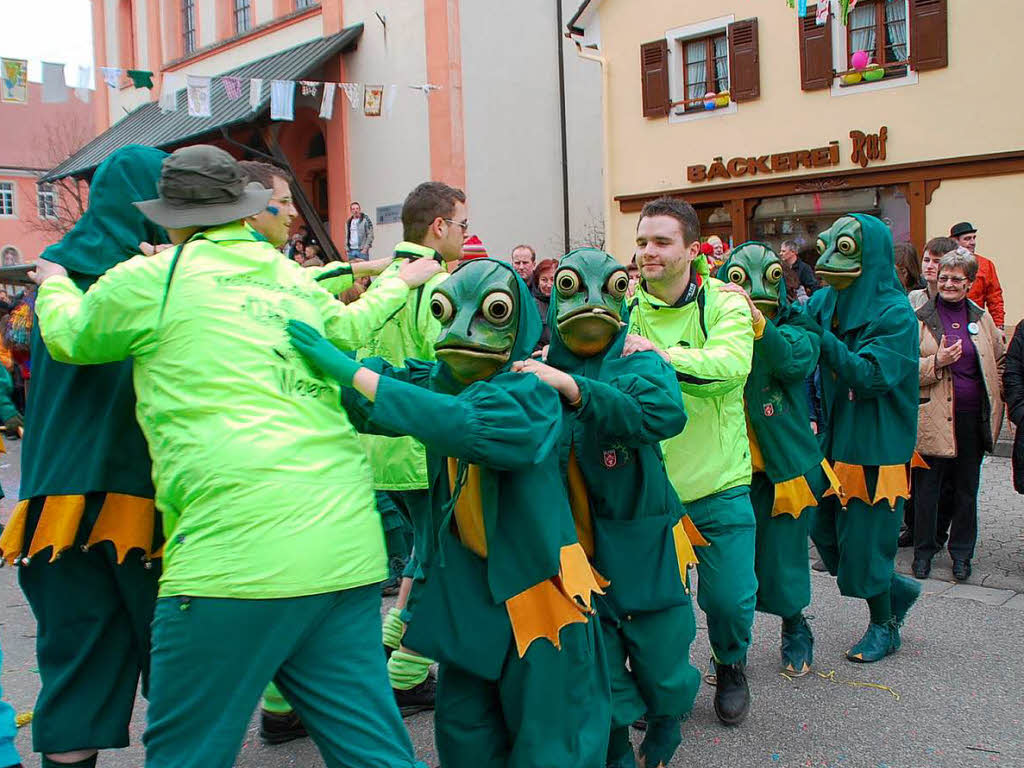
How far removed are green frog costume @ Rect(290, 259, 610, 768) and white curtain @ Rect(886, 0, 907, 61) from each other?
1284 centimetres

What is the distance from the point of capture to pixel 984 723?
3.90m

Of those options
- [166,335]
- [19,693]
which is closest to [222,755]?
[166,335]

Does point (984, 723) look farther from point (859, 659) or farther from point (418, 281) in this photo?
point (418, 281)

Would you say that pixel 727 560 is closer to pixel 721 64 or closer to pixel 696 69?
pixel 721 64

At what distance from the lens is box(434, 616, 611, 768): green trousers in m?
2.61

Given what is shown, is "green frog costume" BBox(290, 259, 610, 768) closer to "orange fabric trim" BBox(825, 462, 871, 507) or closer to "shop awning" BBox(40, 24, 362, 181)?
"orange fabric trim" BBox(825, 462, 871, 507)

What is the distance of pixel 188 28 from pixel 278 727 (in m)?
22.6

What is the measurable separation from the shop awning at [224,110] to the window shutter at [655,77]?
5.57 m

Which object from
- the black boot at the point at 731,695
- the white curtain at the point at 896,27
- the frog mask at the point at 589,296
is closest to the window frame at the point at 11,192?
the white curtain at the point at 896,27

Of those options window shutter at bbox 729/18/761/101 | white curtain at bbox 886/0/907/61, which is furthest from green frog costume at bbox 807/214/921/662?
window shutter at bbox 729/18/761/101

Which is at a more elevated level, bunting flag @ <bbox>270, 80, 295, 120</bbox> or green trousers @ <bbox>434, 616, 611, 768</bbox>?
bunting flag @ <bbox>270, 80, 295, 120</bbox>

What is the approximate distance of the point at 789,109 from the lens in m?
14.7

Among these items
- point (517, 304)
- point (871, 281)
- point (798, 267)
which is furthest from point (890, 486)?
point (798, 267)

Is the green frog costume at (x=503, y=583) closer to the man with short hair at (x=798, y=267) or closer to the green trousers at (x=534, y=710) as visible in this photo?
the green trousers at (x=534, y=710)
